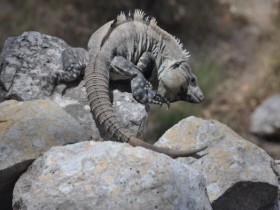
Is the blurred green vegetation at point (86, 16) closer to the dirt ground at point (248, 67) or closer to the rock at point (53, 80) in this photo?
the dirt ground at point (248, 67)

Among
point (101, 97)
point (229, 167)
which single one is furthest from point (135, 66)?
point (229, 167)

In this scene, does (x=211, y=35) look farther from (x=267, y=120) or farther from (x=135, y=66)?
(x=135, y=66)

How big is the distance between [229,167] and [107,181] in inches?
40.1

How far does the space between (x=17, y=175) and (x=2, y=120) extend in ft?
1.33

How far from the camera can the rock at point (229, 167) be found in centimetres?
423

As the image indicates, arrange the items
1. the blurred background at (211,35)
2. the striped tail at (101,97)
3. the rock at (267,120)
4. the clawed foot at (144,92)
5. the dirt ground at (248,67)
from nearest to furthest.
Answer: the striped tail at (101,97), the clawed foot at (144,92), the rock at (267,120), the blurred background at (211,35), the dirt ground at (248,67)

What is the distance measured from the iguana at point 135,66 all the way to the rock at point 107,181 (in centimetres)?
70

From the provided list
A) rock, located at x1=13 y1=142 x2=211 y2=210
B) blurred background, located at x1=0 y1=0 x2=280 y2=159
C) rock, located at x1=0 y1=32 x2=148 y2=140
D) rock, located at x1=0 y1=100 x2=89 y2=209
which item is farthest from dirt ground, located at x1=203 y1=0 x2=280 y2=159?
rock, located at x1=13 y1=142 x2=211 y2=210

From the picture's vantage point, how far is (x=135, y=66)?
5.17 m

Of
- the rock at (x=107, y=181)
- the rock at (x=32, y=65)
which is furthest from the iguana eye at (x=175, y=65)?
the rock at (x=107, y=181)

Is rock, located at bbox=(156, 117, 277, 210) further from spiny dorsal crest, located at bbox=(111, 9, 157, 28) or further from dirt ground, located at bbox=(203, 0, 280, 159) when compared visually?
dirt ground, located at bbox=(203, 0, 280, 159)

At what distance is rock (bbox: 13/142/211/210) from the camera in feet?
11.7

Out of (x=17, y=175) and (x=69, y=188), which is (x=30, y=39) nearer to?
(x=17, y=175)

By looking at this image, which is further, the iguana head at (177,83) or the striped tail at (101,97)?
the iguana head at (177,83)
